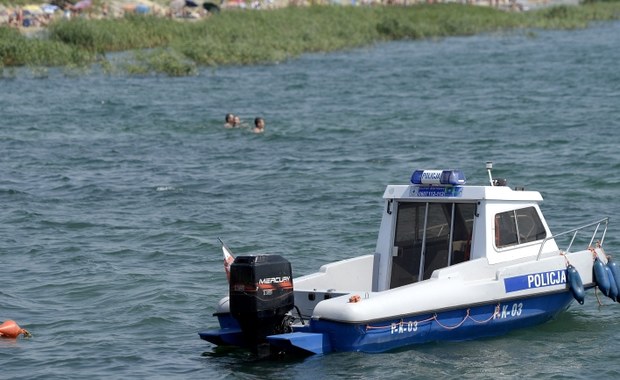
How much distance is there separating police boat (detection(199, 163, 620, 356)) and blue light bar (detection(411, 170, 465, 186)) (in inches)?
0.6

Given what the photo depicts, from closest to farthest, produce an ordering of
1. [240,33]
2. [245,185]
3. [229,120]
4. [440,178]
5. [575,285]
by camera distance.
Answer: [440,178]
[575,285]
[245,185]
[229,120]
[240,33]

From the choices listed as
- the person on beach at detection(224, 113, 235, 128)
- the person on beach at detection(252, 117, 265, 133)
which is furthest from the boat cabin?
the person on beach at detection(224, 113, 235, 128)

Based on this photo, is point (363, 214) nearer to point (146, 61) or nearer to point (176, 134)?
point (176, 134)

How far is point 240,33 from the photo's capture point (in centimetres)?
6450

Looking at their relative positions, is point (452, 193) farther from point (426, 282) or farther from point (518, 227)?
point (426, 282)

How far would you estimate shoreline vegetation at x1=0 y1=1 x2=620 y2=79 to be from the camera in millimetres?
54594

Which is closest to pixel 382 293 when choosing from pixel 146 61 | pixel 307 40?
pixel 146 61

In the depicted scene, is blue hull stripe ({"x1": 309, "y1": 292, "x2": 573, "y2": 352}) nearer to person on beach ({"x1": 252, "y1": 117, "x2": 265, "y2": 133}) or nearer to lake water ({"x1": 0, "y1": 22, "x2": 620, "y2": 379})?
lake water ({"x1": 0, "y1": 22, "x2": 620, "y2": 379})

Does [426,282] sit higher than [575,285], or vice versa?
[426,282]

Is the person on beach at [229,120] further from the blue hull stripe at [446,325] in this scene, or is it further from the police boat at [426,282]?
the blue hull stripe at [446,325]

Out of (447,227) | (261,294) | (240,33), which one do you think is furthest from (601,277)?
(240,33)

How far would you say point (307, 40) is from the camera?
66875 millimetres

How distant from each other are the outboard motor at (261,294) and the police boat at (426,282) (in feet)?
0.04

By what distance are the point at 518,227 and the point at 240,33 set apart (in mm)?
49097
